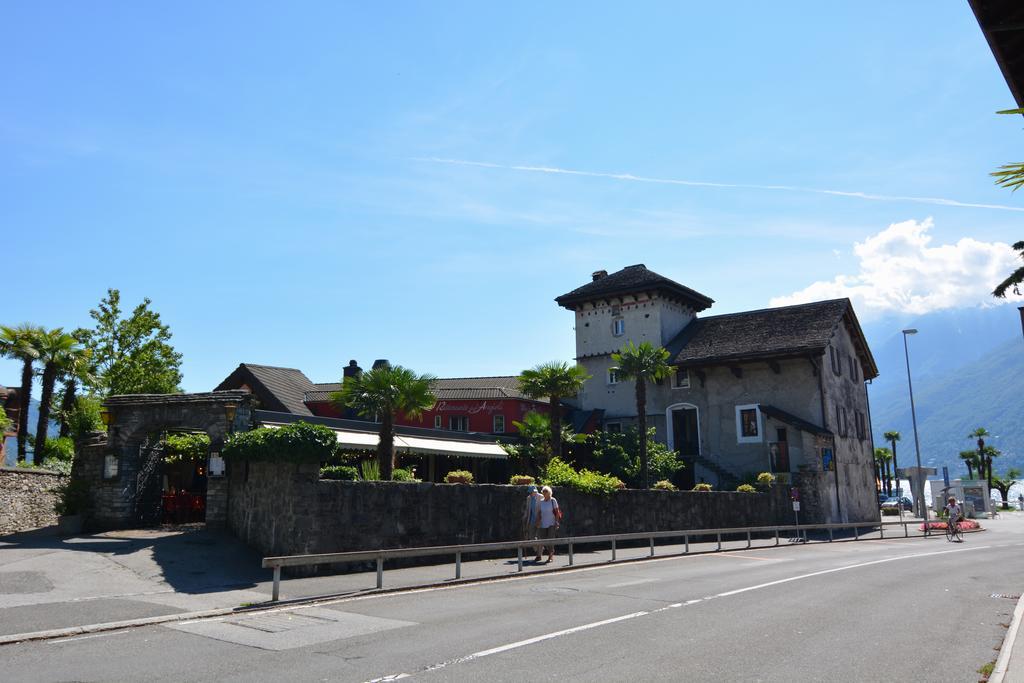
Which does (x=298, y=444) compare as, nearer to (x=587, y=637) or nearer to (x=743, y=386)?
(x=587, y=637)

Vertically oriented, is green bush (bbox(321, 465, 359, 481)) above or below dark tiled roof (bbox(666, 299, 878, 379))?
below

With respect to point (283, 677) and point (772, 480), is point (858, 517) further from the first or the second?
point (283, 677)

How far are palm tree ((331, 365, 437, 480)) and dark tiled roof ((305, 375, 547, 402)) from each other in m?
14.3

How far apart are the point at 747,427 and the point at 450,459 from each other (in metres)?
16.2

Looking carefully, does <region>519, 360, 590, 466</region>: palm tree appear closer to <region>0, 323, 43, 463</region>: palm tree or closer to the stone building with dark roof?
the stone building with dark roof

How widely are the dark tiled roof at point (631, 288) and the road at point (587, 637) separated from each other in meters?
30.2

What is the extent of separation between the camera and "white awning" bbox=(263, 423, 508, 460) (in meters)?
26.1

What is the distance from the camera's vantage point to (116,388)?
39.5 m

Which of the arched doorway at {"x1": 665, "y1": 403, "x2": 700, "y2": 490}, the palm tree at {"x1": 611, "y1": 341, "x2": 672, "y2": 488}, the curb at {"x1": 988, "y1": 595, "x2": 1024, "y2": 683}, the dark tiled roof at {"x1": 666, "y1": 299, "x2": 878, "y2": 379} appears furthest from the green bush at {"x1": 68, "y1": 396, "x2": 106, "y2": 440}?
the dark tiled roof at {"x1": 666, "y1": 299, "x2": 878, "y2": 379}

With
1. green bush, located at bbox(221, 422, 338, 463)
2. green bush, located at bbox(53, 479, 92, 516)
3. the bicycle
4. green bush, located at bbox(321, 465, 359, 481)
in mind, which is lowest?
the bicycle

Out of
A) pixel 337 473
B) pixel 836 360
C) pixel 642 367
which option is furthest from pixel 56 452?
pixel 836 360

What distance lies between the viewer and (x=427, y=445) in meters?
28.8

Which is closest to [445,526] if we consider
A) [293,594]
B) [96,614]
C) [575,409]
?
[293,594]

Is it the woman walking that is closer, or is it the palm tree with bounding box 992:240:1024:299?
the woman walking
